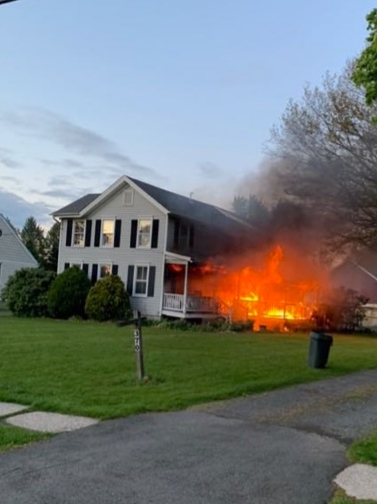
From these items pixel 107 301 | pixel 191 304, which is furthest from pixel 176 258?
pixel 107 301

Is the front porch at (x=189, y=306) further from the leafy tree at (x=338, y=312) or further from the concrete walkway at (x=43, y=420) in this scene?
the concrete walkway at (x=43, y=420)

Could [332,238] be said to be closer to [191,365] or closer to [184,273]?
[184,273]

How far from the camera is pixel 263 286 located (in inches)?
1003

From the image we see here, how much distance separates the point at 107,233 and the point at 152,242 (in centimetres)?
281

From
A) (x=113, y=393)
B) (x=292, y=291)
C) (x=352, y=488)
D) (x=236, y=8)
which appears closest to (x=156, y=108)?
(x=236, y=8)

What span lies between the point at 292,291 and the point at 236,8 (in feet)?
51.1

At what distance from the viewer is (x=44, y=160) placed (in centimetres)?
2709

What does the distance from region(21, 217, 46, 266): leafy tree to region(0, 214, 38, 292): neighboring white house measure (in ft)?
86.3

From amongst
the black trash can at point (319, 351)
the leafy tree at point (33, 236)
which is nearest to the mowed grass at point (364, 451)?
the black trash can at point (319, 351)

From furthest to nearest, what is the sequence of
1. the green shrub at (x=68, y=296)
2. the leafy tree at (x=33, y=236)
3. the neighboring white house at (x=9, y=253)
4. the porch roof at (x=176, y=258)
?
the leafy tree at (x=33, y=236), the neighboring white house at (x=9, y=253), the green shrub at (x=68, y=296), the porch roof at (x=176, y=258)

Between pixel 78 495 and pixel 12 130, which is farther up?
pixel 12 130

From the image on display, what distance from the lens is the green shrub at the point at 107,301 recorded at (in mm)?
23656

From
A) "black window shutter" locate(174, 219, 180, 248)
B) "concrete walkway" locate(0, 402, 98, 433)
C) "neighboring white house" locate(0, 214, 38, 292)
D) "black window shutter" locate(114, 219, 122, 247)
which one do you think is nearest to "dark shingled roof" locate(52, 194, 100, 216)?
"black window shutter" locate(114, 219, 122, 247)

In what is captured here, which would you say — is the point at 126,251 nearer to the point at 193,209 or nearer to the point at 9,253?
the point at 193,209
